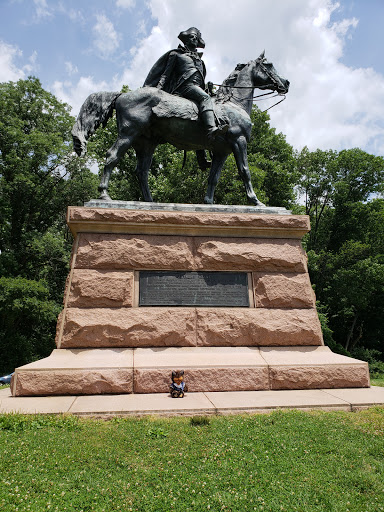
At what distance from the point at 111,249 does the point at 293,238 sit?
3.11m

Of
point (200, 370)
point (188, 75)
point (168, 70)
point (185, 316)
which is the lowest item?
point (200, 370)

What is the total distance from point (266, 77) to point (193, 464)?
24.9 feet

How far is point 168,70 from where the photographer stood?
7.64 meters

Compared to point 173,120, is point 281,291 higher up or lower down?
lower down

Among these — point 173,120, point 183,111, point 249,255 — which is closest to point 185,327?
point 249,255

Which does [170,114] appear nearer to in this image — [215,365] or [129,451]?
[215,365]

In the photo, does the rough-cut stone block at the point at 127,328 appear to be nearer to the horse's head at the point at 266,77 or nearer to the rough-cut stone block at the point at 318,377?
the rough-cut stone block at the point at 318,377

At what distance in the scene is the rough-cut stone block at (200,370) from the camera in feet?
17.2

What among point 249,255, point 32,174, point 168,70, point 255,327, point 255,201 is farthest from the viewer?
point 32,174

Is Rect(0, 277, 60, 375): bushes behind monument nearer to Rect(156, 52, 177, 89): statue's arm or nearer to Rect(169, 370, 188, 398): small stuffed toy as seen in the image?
Rect(156, 52, 177, 89): statue's arm

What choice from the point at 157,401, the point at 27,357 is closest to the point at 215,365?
the point at 157,401

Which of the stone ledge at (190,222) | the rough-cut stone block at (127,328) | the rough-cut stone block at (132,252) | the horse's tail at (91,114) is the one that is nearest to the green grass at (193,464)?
the rough-cut stone block at (127,328)

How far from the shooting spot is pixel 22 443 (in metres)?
3.45

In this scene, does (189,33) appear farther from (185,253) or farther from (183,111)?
(185,253)
